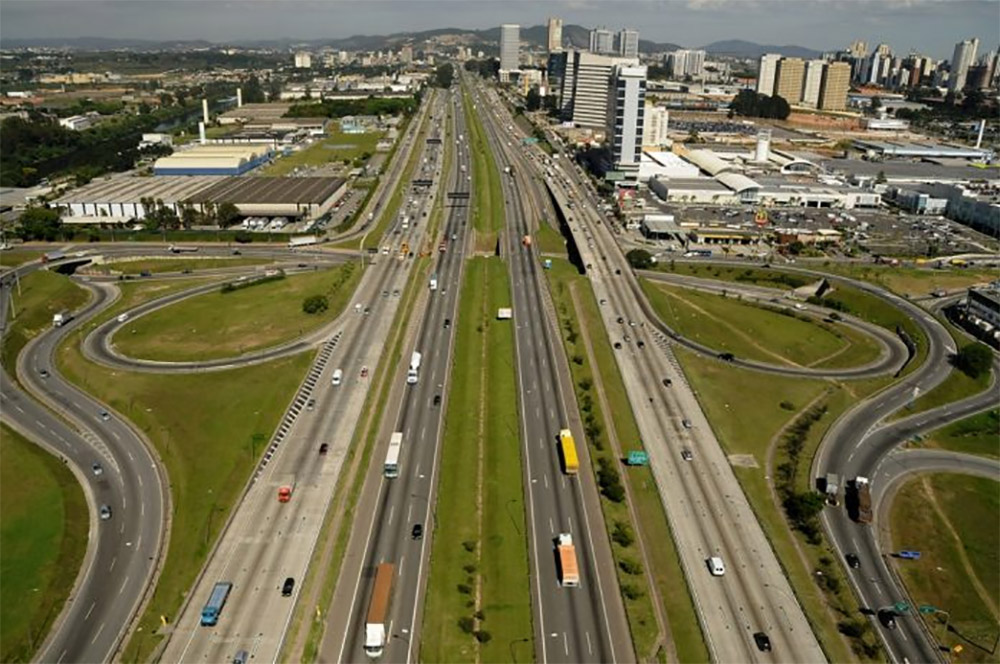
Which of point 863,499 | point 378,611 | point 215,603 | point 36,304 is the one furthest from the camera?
point 36,304

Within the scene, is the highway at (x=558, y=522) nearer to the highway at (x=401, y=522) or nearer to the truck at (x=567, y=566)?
the truck at (x=567, y=566)

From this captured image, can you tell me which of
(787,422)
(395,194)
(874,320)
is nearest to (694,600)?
(787,422)

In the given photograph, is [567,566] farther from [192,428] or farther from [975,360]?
[975,360]

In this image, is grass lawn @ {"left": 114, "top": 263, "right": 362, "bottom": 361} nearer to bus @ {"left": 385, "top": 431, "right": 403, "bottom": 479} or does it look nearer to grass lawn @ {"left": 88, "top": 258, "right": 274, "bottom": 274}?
grass lawn @ {"left": 88, "top": 258, "right": 274, "bottom": 274}

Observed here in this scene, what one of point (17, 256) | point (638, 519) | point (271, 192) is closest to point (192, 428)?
point (638, 519)

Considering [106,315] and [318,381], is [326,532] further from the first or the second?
[106,315]

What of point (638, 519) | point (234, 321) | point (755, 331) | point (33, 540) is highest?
point (234, 321)
